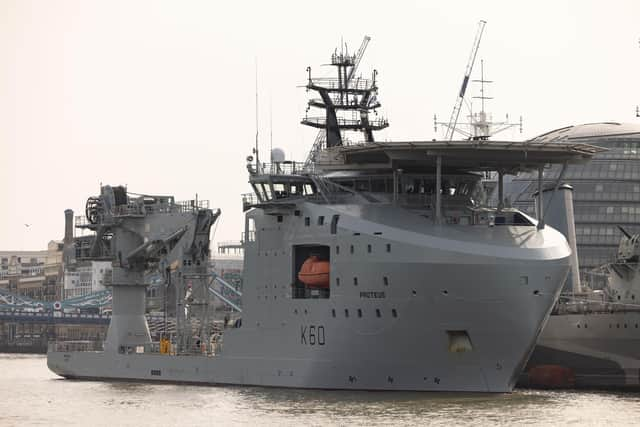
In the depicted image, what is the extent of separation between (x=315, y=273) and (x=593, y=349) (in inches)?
692

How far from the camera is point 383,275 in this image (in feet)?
208

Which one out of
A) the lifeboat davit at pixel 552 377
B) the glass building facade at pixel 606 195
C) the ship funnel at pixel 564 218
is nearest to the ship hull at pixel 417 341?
the lifeboat davit at pixel 552 377

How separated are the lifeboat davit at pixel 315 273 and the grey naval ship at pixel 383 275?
63mm

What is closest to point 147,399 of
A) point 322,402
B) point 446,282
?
point 322,402

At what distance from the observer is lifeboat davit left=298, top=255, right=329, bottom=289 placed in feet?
218

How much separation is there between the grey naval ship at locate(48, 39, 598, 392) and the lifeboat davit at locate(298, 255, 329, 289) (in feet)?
0.21

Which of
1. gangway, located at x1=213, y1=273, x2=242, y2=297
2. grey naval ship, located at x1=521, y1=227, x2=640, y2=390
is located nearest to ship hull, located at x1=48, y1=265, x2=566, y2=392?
grey naval ship, located at x1=521, y1=227, x2=640, y2=390

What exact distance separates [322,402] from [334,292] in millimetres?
6033

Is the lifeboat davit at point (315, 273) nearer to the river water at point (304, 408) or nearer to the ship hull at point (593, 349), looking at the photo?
the river water at point (304, 408)

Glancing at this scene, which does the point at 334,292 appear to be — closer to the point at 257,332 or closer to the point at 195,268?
the point at 257,332

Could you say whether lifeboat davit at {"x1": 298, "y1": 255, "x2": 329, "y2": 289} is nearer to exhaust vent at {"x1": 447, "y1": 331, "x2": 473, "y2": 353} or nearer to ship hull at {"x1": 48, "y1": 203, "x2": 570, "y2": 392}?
ship hull at {"x1": 48, "y1": 203, "x2": 570, "y2": 392}

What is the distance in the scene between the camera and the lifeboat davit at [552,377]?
244ft

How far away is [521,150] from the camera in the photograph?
63688mm

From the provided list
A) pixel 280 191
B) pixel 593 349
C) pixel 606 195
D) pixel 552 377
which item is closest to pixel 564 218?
pixel 593 349
